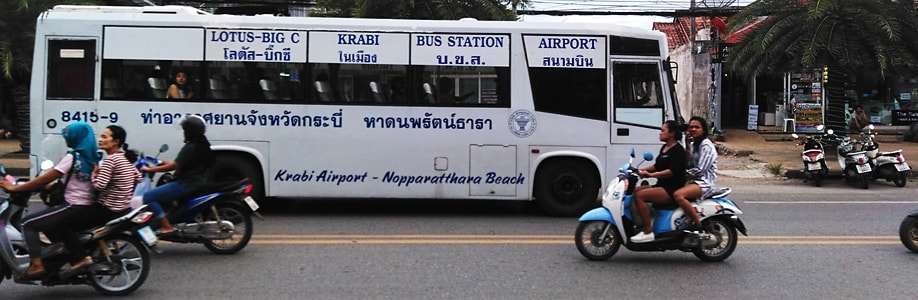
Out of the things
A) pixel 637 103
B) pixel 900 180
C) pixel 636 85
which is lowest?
pixel 900 180

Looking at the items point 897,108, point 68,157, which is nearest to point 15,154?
point 68,157

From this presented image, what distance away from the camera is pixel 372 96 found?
9359 mm

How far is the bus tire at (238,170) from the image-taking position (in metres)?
9.29

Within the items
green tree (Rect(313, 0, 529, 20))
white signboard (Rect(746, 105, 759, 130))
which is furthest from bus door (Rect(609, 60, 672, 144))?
white signboard (Rect(746, 105, 759, 130))

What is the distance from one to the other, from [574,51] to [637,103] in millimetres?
1072

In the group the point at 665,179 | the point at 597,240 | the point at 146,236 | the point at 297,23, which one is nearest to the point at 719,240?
the point at 665,179

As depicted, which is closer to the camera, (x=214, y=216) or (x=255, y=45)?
(x=214, y=216)

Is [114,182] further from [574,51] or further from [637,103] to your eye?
[637,103]

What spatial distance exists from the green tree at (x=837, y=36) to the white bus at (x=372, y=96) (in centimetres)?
797

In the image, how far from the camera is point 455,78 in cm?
939

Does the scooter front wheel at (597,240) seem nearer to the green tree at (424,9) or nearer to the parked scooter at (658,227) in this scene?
the parked scooter at (658,227)

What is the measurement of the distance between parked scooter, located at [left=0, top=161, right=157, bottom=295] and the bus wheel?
17.6ft

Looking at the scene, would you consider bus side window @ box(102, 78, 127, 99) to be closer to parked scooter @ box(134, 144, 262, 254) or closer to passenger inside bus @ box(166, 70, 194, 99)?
passenger inside bus @ box(166, 70, 194, 99)

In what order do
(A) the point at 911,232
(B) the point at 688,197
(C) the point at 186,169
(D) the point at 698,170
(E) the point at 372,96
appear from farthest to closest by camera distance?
(E) the point at 372,96, (A) the point at 911,232, (C) the point at 186,169, (D) the point at 698,170, (B) the point at 688,197
